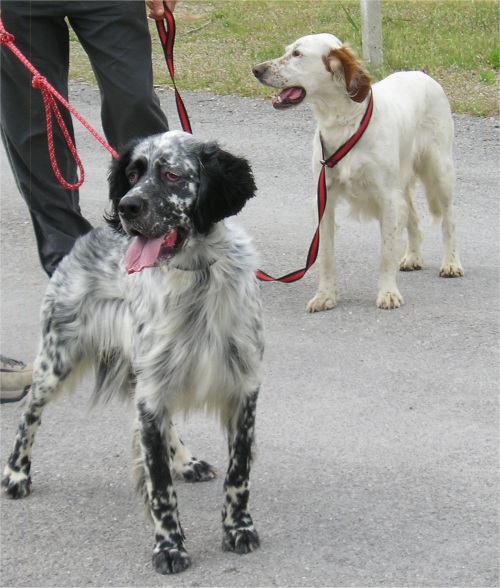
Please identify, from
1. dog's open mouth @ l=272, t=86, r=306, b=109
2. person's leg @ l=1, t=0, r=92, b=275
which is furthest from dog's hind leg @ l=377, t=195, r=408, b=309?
person's leg @ l=1, t=0, r=92, b=275

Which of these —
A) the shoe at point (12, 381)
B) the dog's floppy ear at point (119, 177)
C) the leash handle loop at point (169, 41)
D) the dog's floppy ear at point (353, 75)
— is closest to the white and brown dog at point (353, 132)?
the dog's floppy ear at point (353, 75)

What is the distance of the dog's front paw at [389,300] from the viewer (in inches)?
224

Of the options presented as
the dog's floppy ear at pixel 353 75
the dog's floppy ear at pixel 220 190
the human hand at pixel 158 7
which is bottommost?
the dog's floppy ear at pixel 353 75

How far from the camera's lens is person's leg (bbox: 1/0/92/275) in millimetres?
4867

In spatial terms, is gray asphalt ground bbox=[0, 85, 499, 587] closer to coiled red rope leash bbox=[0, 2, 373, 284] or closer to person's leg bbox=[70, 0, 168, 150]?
coiled red rope leash bbox=[0, 2, 373, 284]

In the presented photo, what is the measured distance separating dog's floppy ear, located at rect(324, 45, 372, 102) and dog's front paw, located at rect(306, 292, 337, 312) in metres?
1.07

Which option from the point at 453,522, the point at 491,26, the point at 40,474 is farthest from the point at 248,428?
the point at 491,26

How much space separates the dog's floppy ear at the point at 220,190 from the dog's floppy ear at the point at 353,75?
2.35m

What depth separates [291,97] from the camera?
227 inches

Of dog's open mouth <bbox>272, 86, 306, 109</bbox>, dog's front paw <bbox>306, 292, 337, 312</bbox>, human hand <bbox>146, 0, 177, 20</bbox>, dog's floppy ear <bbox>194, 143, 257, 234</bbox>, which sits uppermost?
human hand <bbox>146, 0, 177, 20</bbox>

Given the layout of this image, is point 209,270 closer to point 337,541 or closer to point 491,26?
point 337,541

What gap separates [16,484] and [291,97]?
277 centimetres

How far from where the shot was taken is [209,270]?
3441mm

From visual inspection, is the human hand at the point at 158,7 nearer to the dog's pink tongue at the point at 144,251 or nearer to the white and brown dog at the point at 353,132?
the white and brown dog at the point at 353,132
